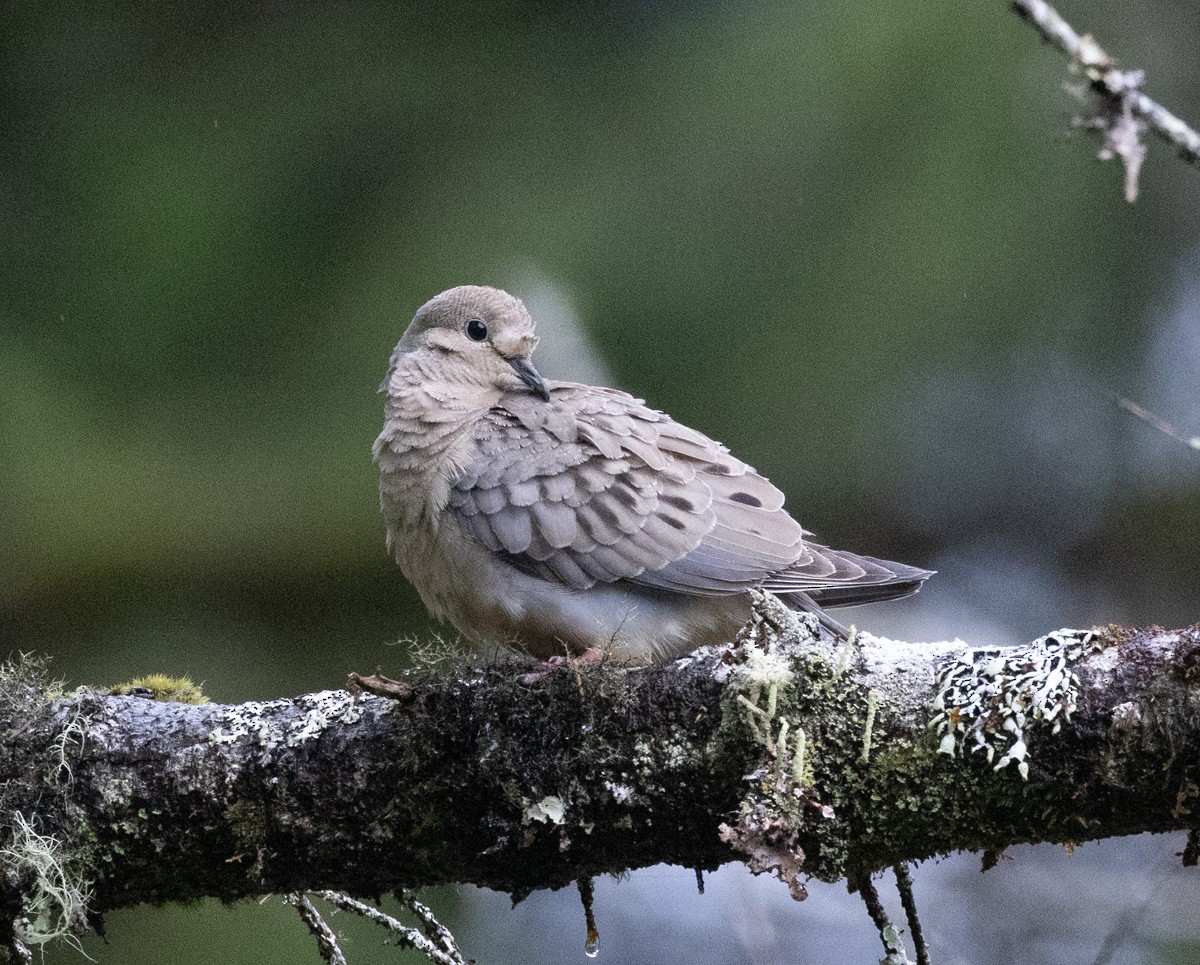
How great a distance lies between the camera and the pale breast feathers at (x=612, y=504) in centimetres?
343

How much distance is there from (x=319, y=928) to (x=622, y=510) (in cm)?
131

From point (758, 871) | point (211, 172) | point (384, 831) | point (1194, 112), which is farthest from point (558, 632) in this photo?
point (1194, 112)

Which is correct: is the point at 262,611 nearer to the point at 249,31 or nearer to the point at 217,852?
the point at 249,31

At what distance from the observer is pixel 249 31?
235 inches

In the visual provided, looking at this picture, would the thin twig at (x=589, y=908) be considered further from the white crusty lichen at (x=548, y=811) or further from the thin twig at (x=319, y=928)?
the thin twig at (x=319, y=928)

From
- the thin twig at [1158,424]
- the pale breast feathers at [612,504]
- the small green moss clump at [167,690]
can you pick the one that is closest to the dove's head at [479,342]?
the pale breast feathers at [612,504]

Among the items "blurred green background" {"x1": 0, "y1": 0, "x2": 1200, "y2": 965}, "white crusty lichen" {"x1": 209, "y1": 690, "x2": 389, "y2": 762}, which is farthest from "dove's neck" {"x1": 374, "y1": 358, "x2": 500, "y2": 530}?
"blurred green background" {"x1": 0, "y1": 0, "x2": 1200, "y2": 965}

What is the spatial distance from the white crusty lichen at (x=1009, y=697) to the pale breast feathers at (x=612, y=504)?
1.32 metres

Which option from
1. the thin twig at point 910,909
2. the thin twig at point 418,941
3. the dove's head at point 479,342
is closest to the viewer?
the thin twig at point 910,909

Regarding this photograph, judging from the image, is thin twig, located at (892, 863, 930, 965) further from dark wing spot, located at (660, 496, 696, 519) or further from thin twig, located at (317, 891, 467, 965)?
dark wing spot, located at (660, 496, 696, 519)

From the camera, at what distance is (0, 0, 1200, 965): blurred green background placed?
550 cm

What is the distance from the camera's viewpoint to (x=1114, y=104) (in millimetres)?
1533

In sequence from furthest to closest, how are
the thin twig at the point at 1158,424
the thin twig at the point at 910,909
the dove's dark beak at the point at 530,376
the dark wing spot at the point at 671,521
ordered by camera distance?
the dove's dark beak at the point at 530,376
the dark wing spot at the point at 671,521
the thin twig at the point at 910,909
the thin twig at the point at 1158,424

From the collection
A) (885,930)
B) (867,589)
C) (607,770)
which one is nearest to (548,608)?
(867,589)
